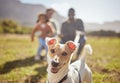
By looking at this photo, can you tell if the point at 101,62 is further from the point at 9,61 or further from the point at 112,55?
the point at 9,61

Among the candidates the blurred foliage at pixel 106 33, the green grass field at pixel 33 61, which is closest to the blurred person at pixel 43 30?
the green grass field at pixel 33 61

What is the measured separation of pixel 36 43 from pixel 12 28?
743mm

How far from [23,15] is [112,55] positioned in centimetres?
196

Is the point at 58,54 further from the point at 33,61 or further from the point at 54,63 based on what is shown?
the point at 33,61

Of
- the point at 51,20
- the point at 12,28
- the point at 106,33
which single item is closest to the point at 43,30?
the point at 51,20

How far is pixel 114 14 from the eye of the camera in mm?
5043

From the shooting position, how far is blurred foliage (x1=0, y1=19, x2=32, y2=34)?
5791 millimetres

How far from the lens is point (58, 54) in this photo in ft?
7.88

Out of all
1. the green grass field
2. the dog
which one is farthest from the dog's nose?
the green grass field

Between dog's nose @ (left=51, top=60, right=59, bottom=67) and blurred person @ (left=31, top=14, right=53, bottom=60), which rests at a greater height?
dog's nose @ (left=51, top=60, right=59, bottom=67)

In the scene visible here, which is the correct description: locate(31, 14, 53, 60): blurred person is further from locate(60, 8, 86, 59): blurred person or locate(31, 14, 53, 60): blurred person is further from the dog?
the dog

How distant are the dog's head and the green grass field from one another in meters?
1.00

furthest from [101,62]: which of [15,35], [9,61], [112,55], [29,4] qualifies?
[15,35]

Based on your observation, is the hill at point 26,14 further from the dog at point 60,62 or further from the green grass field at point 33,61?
the dog at point 60,62
